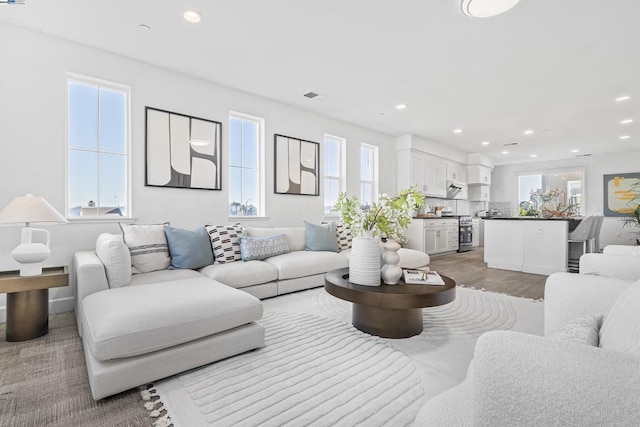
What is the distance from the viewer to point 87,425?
1.39 m

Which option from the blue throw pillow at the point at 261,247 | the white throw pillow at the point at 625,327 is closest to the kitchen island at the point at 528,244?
the blue throw pillow at the point at 261,247

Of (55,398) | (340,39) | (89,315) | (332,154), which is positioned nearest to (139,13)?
(340,39)

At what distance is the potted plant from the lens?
2.41m

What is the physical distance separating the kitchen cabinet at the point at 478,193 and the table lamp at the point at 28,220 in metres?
9.72

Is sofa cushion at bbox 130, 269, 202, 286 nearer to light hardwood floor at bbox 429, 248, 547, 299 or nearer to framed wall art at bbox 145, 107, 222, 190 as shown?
framed wall art at bbox 145, 107, 222, 190

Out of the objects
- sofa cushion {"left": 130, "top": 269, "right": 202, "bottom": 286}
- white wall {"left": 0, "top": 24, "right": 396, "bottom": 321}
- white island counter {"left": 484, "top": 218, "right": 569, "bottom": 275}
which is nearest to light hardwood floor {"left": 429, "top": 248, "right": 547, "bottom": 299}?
white island counter {"left": 484, "top": 218, "right": 569, "bottom": 275}

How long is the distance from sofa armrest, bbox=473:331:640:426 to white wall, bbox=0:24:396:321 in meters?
3.73

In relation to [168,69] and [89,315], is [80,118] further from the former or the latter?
[89,315]

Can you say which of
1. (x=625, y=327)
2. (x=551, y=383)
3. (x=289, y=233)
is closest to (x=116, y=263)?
(x=289, y=233)

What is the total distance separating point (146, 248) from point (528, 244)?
221 inches

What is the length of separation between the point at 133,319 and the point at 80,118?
270 cm

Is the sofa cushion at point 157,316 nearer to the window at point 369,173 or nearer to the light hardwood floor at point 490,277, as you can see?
the light hardwood floor at point 490,277

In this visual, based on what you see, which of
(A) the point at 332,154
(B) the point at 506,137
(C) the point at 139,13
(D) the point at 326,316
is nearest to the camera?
Answer: (C) the point at 139,13

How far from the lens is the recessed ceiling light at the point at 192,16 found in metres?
2.64
